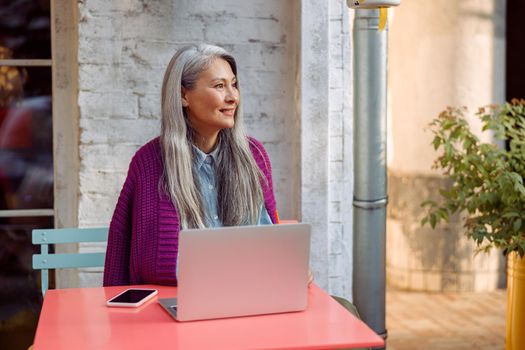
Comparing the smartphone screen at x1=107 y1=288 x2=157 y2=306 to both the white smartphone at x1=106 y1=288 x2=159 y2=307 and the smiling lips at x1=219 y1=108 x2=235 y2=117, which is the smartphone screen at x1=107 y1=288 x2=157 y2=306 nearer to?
the white smartphone at x1=106 y1=288 x2=159 y2=307

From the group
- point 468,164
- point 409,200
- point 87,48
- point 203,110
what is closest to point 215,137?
point 203,110

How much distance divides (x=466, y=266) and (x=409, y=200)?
535 mm

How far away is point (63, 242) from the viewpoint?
304cm

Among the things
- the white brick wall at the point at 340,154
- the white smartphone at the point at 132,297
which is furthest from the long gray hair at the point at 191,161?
the white brick wall at the point at 340,154

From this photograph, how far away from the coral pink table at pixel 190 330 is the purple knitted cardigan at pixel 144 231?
0.32 m

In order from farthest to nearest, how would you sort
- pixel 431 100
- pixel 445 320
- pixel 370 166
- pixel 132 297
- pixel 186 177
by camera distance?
1. pixel 431 100
2. pixel 445 320
3. pixel 370 166
4. pixel 186 177
5. pixel 132 297

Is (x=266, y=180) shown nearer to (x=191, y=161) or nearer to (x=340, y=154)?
(x=191, y=161)

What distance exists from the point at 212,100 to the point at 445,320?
2.79m

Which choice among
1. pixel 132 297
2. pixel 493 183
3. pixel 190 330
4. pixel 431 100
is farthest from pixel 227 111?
pixel 431 100

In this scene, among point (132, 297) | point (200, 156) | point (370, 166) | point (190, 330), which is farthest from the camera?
point (370, 166)

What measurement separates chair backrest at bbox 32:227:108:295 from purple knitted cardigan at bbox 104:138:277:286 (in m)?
0.27

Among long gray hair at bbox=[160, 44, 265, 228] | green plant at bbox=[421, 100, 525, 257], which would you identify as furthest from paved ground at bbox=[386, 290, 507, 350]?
long gray hair at bbox=[160, 44, 265, 228]

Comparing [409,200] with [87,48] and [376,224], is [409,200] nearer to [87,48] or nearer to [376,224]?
[376,224]

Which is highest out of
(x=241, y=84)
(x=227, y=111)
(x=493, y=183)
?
(x=241, y=84)
